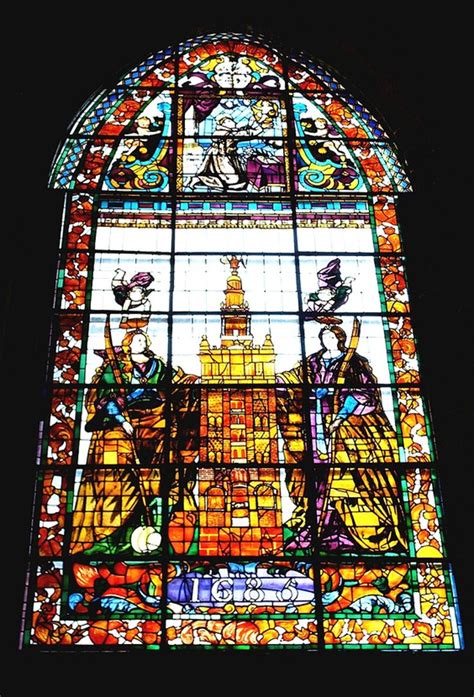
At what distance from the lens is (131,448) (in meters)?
7.34

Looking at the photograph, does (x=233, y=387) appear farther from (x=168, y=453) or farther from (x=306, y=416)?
(x=168, y=453)

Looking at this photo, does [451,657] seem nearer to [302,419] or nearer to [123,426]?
[302,419]

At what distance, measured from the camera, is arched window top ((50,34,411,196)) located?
28.2ft

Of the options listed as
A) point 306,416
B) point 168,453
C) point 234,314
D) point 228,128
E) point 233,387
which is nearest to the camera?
point 168,453

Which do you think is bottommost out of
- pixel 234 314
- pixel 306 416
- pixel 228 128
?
pixel 306 416

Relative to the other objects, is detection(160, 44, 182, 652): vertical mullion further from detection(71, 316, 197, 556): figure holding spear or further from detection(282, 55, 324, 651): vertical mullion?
detection(282, 55, 324, 651): vertical mullion

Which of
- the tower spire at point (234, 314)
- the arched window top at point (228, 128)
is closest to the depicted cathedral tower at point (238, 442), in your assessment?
the tower spire at point (234, 314)

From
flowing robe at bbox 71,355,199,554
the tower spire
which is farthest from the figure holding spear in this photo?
the tower spire

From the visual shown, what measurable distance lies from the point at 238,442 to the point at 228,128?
2649 mm

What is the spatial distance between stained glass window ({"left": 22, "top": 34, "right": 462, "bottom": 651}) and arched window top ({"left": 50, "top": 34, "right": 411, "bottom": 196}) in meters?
0.02

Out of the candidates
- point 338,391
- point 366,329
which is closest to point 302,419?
point 338,391

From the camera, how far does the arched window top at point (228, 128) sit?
28.2ft

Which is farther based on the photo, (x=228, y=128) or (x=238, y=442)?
(x=228, y=128)

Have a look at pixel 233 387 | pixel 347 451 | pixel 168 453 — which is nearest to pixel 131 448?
pixel 168 453
